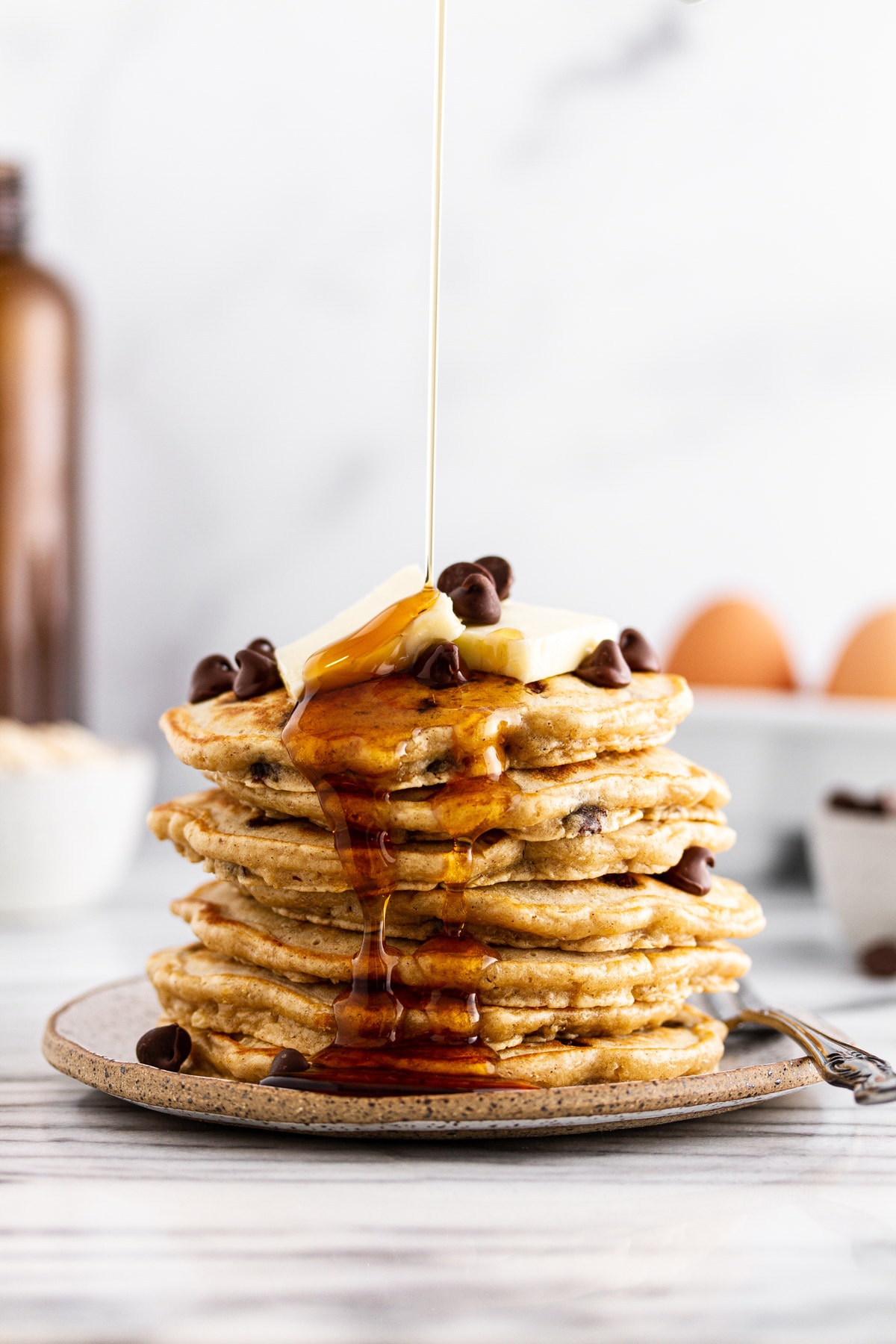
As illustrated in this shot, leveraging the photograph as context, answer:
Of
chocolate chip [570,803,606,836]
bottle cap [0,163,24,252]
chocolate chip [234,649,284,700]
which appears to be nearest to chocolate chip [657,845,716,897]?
chocolate chip [570,803,606,836]

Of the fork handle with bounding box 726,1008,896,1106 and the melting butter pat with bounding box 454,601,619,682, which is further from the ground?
the melting butter pat with bounding box 454,601,619,682

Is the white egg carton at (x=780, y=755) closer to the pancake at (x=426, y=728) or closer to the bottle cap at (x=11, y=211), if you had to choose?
the pancake at (x=426, y=728)

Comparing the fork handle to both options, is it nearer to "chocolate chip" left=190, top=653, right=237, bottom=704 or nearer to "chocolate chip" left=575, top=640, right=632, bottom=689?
"chocolate chip" left=575, top=640, right=632, bottom=689

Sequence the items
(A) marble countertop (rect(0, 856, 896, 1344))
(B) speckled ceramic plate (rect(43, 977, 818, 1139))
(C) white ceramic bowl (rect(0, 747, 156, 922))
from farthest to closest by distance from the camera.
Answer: (C) white ceramic bowl (rect(0, 747, 156, 922)), (B) speckled ceramic plate (rect(43, 977, 818, 1139)), (A) marble countertop (rect(0, 856, 896, 1344))

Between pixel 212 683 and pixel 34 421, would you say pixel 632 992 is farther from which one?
pixel 34 421

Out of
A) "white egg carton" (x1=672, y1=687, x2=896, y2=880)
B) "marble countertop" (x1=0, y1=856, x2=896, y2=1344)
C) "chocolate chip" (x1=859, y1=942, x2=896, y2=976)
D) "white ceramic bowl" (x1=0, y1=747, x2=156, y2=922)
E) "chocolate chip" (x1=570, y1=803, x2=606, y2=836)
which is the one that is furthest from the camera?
"white egg carton" (x1=672, y1=687, x2=896, y2=880)

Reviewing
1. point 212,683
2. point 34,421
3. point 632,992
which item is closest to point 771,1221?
point 632,992

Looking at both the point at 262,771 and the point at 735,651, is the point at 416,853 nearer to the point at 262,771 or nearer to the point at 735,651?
the point at 262,771

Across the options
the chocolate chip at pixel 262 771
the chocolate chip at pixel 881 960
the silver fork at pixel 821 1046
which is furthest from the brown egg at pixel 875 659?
the chocolate chip at pixel 262 771
